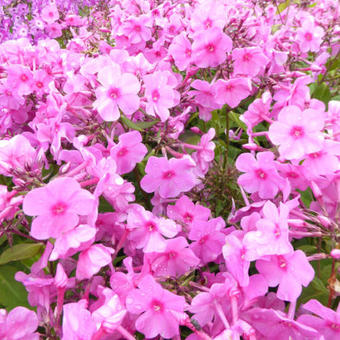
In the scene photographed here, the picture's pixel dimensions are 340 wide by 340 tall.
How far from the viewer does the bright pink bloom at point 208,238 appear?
0.96 meters

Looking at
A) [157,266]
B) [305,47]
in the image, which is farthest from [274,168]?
[305,47]

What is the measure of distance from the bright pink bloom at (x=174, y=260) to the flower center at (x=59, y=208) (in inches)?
9.0

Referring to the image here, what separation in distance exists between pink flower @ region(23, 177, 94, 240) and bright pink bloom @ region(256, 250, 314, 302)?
0.40 m

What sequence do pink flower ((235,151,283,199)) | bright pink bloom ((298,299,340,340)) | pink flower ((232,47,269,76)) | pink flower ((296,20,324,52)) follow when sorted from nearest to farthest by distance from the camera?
bright pink bloom ((298,299,340,340))
pink flower ((235,151,283,199))
pink flower ((232,47,269,76))
pink flower ((296,20,324,52))

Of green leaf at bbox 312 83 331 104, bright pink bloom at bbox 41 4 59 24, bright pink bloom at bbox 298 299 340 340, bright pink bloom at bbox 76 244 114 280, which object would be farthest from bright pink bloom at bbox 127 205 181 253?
bright pink bloom at bbox 41 4 59 24

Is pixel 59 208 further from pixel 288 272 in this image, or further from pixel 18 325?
pixel 288 272

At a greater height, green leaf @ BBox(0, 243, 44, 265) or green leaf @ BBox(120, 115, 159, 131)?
green leaf @ BBox(120, 115, 159, 131)

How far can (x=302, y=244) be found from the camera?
1091mm

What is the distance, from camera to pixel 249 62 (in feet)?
4.02

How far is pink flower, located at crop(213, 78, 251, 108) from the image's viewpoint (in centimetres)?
116

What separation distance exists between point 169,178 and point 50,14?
1.88m

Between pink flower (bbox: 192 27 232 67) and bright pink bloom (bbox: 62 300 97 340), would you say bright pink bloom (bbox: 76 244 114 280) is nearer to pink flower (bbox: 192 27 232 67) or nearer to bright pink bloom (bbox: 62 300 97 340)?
bright pink bloom (bbox: 62 300 97 340)

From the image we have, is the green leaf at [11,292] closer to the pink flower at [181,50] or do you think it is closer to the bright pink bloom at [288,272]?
the bright pink bloom at [288,272]

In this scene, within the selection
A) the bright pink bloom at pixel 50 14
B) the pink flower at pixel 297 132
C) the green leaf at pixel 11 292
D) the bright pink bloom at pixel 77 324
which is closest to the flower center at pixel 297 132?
the pink flower at pixel 297 132
